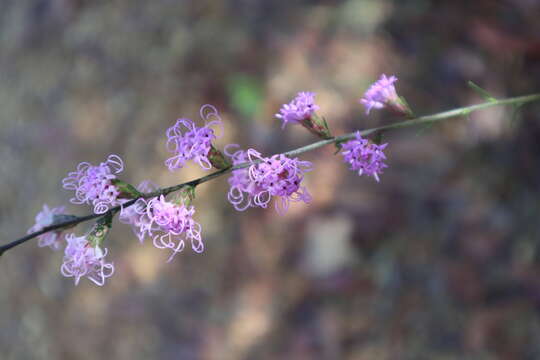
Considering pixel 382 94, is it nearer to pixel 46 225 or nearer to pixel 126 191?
pixel 126 191

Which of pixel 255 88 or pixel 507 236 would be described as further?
pixel 255 88

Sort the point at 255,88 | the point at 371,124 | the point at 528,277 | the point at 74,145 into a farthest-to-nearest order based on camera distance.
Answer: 1. the point at 74,145
2. the point at 255,88
3. the point at 371,124
4. the point at 528,277

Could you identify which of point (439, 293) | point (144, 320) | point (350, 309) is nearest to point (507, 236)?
point (439, 293)

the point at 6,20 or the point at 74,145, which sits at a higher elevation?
the point at 6,20

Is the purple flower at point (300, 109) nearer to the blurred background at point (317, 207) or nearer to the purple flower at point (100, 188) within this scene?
the purple flower at point (100, 188)

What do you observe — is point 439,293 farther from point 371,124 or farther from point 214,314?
point 214,314

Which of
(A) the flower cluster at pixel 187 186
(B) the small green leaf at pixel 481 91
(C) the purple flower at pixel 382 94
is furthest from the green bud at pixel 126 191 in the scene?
(B) the small green leaf at pixel 481 91

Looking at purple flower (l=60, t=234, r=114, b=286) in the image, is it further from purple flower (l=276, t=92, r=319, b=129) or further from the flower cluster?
purple flower (l=276, t=92, r=319, b=129)
